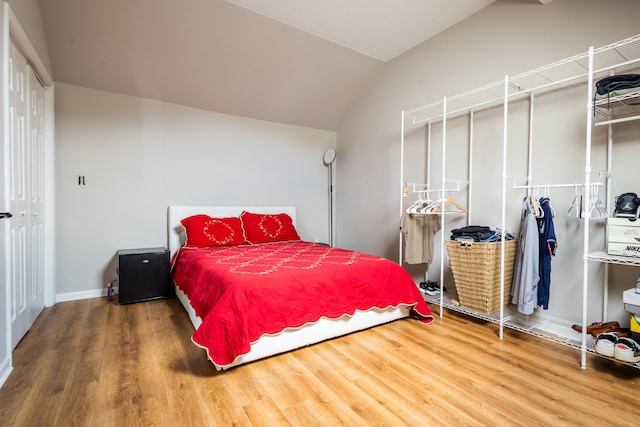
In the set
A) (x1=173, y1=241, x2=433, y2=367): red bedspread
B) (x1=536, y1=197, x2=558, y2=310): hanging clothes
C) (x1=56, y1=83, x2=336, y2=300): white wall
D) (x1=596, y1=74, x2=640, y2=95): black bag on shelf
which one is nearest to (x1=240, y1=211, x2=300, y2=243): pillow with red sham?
(x1=56, y1=83, x2=336, y2=300): white wall

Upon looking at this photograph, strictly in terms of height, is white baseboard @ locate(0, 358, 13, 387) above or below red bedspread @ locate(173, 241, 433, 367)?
below

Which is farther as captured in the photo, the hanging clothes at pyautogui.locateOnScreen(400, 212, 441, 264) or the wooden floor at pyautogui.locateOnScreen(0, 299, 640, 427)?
the hanging clothes at pyautogui.locateOnScreen(400, 212, 441, 264)

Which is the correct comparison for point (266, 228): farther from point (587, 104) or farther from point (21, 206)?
point (587, 104)

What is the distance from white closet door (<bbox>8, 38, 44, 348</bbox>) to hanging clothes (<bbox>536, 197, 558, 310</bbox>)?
364 cm

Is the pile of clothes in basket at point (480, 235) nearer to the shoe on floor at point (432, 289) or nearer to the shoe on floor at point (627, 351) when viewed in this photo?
the shoe on floor at point (432, 289)

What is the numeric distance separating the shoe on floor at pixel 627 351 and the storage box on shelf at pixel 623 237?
1.68ft

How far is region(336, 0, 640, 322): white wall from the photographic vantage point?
2.21 meters

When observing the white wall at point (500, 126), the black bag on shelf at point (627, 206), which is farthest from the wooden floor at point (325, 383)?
the black bag on shelf at point (627, 206)

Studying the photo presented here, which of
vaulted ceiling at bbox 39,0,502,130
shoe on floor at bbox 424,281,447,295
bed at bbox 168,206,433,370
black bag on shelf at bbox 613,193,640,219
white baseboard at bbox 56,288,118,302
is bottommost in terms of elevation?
white baseboard at bbox 56,288,118,302

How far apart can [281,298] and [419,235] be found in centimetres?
174

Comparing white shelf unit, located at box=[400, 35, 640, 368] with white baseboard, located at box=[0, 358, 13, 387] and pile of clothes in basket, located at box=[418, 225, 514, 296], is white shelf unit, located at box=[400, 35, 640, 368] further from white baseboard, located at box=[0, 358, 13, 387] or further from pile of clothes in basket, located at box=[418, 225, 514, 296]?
white baseboard, located at box=[0, 358, 13, 387]

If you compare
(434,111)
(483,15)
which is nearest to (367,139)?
(434,111)

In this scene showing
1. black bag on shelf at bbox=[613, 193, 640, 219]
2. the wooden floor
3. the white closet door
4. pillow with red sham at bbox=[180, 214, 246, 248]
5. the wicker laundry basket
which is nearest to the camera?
the wooden floor

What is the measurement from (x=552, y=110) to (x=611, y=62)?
→ 1.41 ft
